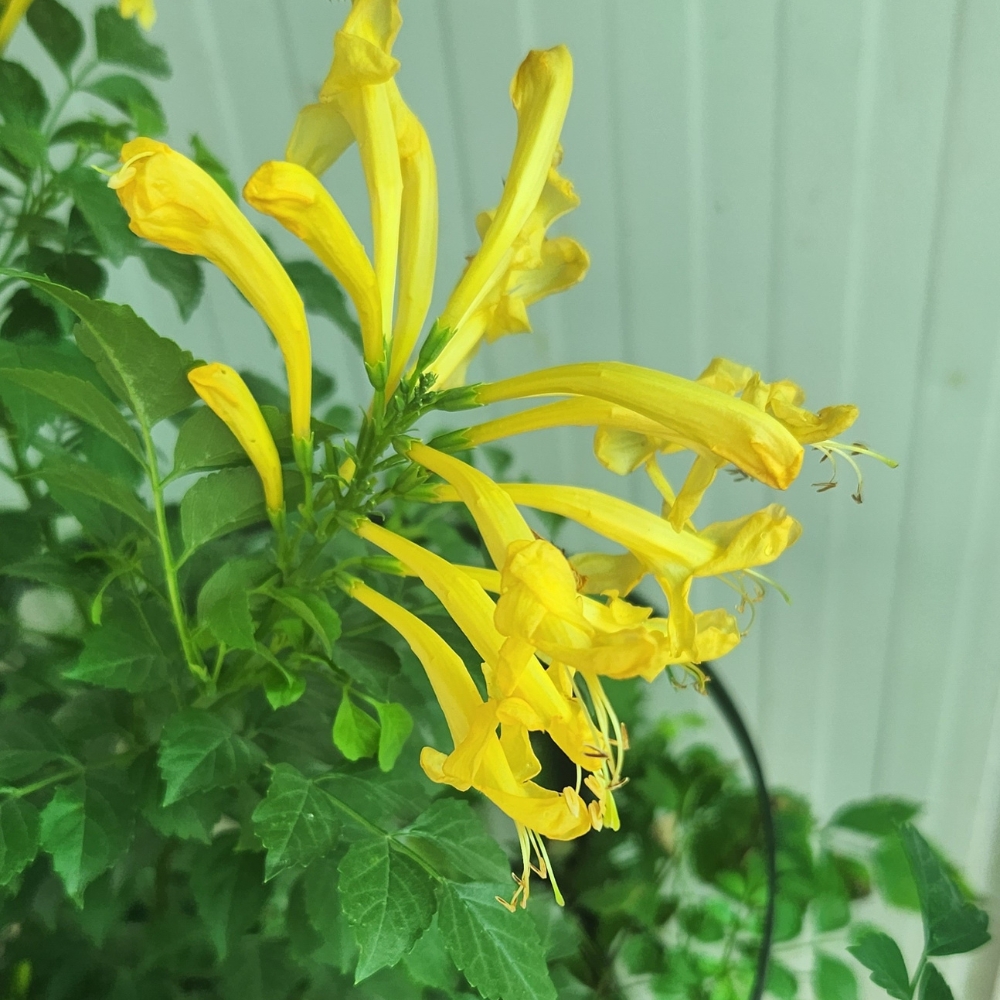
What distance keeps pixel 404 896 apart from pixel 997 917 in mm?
804

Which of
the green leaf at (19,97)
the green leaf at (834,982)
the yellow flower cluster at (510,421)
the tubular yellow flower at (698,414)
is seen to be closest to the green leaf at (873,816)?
the green leaf at (834,982)

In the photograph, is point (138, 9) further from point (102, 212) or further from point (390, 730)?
point (390, 730)

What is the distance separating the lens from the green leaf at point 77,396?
271 mm

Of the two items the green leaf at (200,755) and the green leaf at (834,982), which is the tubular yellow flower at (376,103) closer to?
the green leaf at (200,755)

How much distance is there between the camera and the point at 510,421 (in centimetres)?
35

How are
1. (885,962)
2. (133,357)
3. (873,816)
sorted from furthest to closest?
1. (873,816)
2. (885,962)
3. (133,357)

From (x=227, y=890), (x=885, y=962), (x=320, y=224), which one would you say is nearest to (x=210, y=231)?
(x=320, y=224)

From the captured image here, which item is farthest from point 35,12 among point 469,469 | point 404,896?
point 404,896

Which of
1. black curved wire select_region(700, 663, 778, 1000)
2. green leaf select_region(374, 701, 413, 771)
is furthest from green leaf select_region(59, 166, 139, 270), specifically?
black curved wire select_region(700, 663, 778, 1000)

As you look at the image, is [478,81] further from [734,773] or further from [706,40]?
[734,773]

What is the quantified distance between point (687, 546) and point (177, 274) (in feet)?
0.86

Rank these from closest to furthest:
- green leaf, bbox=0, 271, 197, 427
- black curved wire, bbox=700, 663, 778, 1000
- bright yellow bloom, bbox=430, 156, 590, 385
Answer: green leaf, bbox=0, 271, 197, 427 < bright yellow bloom, bbox=430, 156, 590, 385 < black curved wire, bbox=700, 663, 778, 1000

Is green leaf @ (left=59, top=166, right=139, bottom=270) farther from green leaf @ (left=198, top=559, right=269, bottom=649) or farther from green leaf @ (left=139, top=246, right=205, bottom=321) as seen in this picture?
green leaf @ (left=198, top=559, right=269, bottom=649)

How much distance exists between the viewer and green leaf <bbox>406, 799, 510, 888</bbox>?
321mm
